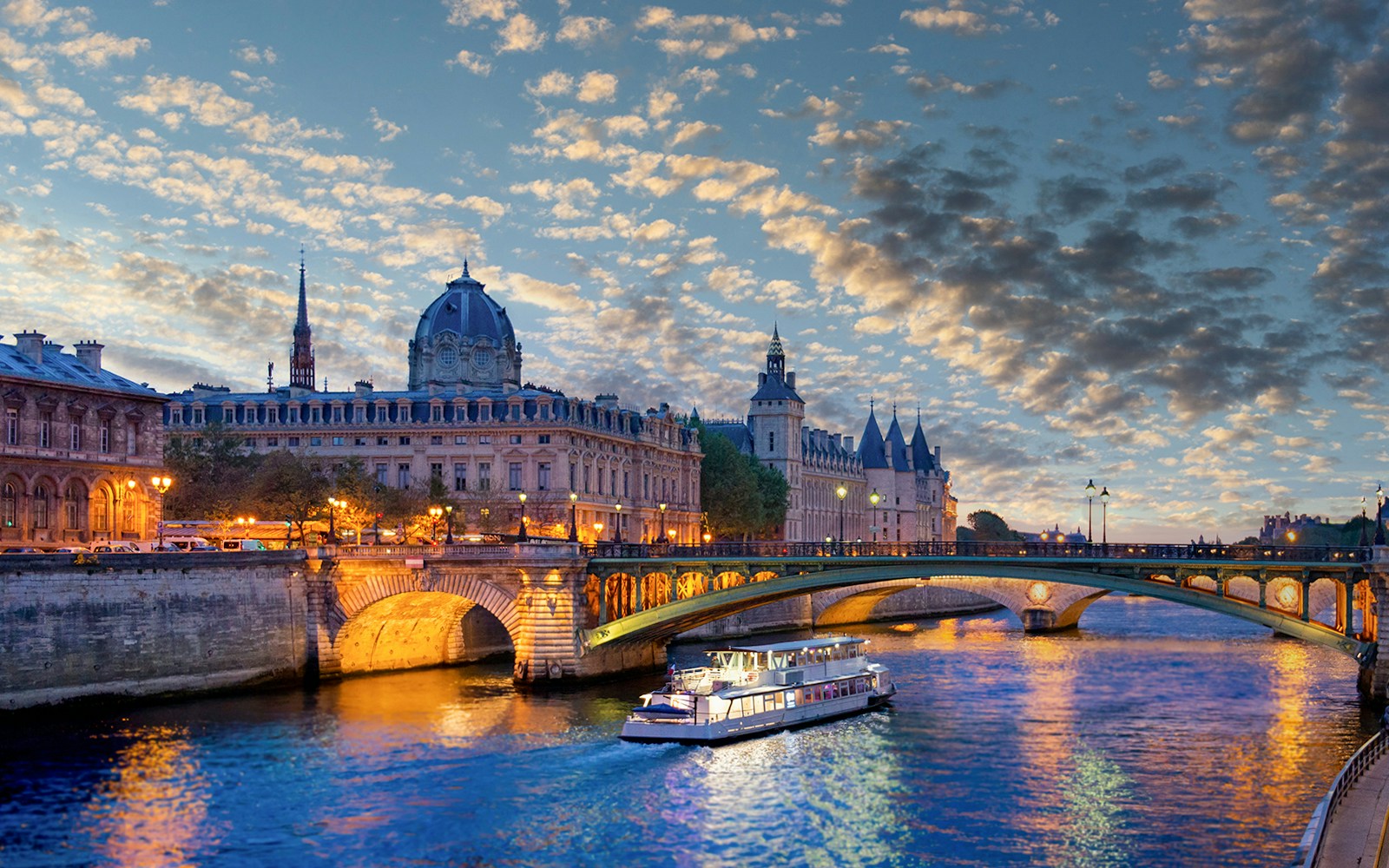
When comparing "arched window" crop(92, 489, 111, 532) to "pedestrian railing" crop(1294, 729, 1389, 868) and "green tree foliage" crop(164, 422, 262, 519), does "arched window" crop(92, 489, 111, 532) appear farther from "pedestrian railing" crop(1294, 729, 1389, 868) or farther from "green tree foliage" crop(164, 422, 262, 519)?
"pedestrian railing" crop(1294, 729, 1389, 868)

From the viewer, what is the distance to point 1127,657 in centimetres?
8812

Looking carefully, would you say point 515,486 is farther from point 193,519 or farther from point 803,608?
point 193,519

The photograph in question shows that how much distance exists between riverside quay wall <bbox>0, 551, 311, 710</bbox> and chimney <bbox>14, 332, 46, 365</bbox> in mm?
16899

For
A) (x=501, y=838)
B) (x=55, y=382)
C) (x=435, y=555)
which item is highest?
(x=55, y=382)

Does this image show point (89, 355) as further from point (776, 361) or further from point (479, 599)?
point (776, 361)

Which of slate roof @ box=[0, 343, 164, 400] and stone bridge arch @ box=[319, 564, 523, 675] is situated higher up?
slate roof @ box=[0, 343, 164, 400]

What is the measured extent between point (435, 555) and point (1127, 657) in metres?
40.9

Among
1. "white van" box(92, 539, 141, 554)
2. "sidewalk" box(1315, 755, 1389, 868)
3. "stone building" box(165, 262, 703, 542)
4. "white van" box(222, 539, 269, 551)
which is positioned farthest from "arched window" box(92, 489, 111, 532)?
"sidewalk" box(1315, 755, 1389, 868)

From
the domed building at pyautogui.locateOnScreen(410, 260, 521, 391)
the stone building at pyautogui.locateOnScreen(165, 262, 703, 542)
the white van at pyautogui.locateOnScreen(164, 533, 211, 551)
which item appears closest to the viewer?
the white van at pyautogui.locateOnScreen(164, 533, 211, 551)

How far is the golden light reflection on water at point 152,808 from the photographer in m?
39.8

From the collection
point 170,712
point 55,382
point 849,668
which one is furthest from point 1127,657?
point 55,382

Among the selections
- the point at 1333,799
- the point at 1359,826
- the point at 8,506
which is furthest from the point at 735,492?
the point at 1359,826

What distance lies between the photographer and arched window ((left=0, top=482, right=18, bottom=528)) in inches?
2874

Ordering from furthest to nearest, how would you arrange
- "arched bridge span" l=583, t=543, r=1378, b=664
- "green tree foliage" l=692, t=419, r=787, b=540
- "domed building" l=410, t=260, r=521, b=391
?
"green tree foliage" l=692, t=419, r=787, b=540 → "domed building" l=410, t=260, r=521, b=391 → "arched bridge span" l=583, t=543, r=1378, b=664
